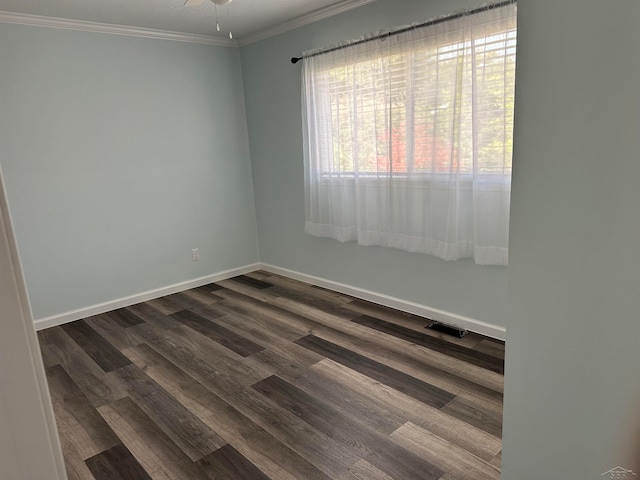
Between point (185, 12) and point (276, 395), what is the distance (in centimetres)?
294

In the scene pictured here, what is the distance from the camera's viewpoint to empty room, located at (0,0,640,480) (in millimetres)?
964

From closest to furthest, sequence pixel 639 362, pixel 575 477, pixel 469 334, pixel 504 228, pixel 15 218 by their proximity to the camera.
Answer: pixel 639 362, pixel 575 477, pixel 504 228, pixel 469 334, pixel 15 218

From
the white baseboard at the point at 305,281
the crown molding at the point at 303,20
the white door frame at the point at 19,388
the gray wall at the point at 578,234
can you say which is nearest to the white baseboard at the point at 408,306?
the white baseboard at the point at 305,281

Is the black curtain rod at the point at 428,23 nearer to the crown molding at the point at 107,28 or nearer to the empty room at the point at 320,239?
the empty room at the point at 320,239

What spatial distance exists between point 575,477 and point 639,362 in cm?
40

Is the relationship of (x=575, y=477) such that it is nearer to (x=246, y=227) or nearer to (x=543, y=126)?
(x=543, y=126)

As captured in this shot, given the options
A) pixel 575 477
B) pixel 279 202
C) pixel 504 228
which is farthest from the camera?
pixel 279 202

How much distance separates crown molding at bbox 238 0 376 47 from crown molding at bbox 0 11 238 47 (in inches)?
11.1

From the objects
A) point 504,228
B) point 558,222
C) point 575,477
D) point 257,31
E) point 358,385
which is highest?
point 257,31

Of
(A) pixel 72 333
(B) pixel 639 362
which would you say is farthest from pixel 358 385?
(A) pixel 72 333

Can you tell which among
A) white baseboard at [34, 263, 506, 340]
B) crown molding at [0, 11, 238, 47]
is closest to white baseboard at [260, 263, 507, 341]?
white baseboard at [34, 263, 506, 340]

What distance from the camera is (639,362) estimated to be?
3.07ft

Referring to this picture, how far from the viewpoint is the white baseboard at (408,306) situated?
3031mm

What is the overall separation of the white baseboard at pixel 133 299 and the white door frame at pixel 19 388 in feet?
12.2
